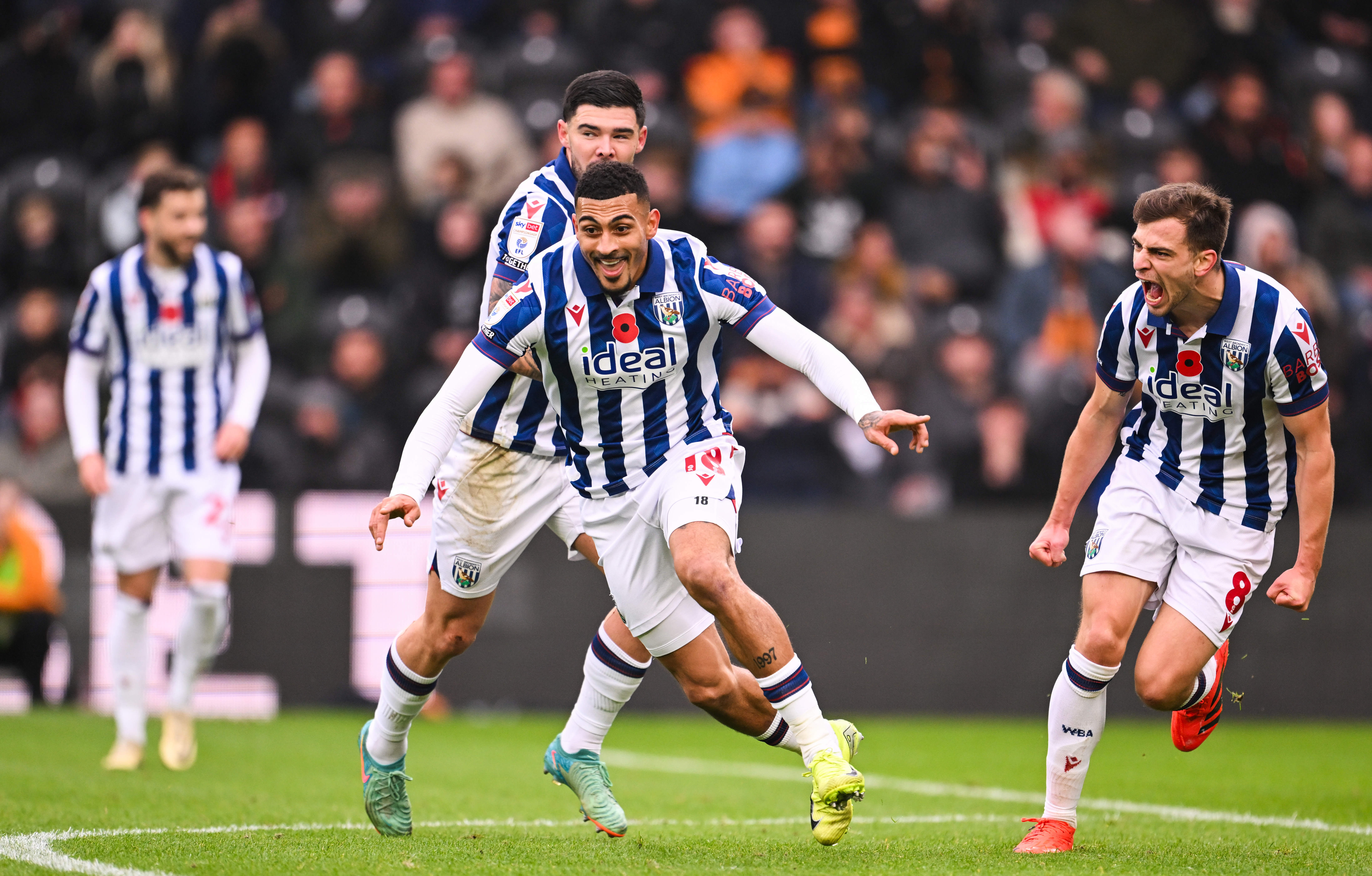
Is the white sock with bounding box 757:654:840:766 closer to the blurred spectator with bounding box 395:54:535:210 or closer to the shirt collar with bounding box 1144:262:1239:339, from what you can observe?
the shirt collar with bounding box 1144:262:1239:339

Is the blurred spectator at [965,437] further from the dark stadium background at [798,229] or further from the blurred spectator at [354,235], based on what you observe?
the blurred spectator at [354,235]

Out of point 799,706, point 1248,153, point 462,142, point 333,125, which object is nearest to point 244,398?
point 799,706

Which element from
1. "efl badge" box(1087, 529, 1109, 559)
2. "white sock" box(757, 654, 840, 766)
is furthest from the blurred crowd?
"white sock" box(757, 654, 840, 766)

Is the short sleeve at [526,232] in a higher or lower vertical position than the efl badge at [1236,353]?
higher

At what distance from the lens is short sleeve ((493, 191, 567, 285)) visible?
5543 mm

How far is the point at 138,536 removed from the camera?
8.10m

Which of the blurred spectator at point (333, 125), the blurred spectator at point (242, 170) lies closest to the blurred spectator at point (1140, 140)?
the blurred spectator at point (333, 125)

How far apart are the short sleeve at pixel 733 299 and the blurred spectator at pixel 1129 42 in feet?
36.3

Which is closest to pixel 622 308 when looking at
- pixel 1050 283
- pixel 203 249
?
pixel 203 249

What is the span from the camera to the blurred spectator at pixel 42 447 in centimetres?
1170

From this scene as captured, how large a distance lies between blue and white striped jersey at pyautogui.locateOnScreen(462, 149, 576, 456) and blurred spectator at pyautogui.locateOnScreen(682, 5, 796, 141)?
28.1 ft

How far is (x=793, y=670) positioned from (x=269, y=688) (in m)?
7.22

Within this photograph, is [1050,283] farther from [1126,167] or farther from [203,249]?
[203,249]

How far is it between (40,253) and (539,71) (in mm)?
4530
